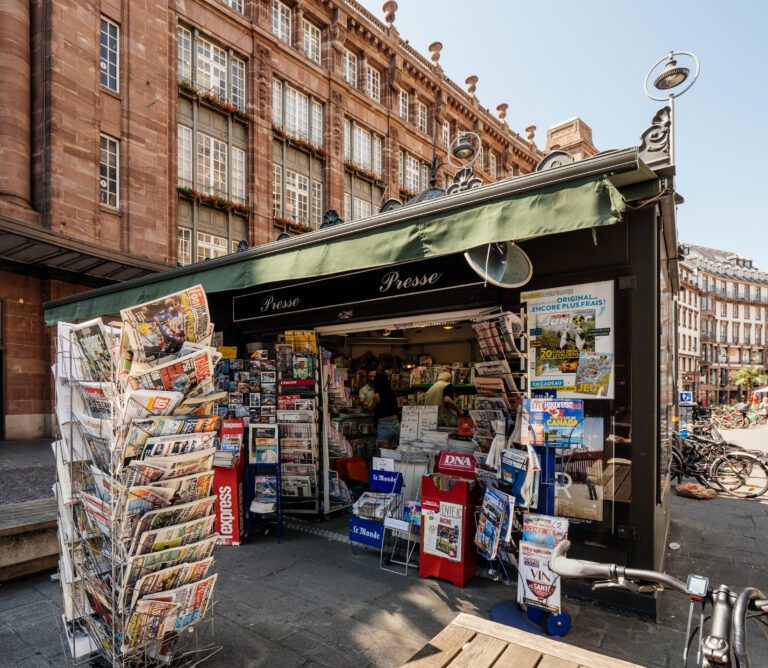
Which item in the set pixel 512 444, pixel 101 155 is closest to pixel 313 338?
pixel 512 444

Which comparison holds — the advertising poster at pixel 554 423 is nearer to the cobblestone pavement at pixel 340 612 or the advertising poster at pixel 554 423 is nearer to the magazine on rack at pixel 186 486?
the cobblestone pavement at pixel 340 612

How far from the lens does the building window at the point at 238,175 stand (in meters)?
18.6

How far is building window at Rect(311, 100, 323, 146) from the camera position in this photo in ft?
72.3

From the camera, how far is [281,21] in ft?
69.3

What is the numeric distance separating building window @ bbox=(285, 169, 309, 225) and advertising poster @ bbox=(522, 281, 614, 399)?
17.5 m

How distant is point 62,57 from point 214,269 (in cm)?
1240

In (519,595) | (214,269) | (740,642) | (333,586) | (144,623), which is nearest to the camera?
(740,642)

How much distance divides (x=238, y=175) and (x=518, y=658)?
19.5 meters

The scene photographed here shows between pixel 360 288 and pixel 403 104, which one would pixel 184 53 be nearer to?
pixel 403 104

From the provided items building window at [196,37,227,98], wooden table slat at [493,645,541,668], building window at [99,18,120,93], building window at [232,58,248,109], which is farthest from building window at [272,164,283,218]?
wooden table slat at [493,645,541,668]

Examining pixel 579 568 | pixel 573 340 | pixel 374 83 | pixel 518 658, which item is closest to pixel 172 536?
pixel 518 658

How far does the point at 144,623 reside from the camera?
2865 millimetres

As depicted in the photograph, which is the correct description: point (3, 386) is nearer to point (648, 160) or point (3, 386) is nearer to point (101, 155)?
point (101, 155)

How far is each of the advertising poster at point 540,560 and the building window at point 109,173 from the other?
15.6 m
